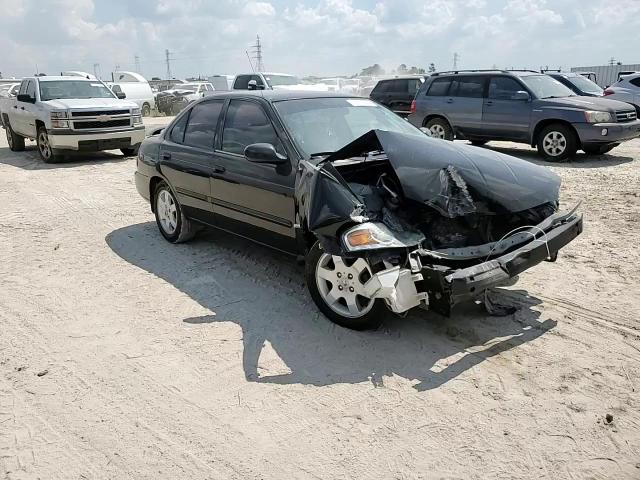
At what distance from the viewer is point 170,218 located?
6.46 m

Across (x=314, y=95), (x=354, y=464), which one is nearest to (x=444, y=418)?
(x=354, y=464)

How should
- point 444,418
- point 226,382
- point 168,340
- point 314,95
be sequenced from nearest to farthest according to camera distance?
point 444,418 < point 226,382 < point 168,340 < point 314,95

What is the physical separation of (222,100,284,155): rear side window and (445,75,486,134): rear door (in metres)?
8.46

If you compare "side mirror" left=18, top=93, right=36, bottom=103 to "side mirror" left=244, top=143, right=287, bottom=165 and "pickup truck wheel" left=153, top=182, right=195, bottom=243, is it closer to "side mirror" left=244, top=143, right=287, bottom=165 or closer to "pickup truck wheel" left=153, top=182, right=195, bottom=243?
"pickup truck wheel" left=153, top=182, right=195, bottom=243

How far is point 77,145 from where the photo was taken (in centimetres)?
1255

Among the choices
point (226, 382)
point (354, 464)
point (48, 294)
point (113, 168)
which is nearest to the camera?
point (354, 464)

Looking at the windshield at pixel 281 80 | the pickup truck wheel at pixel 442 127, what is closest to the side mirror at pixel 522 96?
the pickup truck wheel at pixel 442 127

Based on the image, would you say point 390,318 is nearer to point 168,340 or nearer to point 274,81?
point 168,340

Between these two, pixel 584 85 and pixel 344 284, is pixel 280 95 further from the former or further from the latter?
pixel 584 85

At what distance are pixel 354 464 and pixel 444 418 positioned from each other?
63 centimetres

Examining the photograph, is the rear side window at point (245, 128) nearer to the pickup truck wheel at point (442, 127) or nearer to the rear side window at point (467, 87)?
the rear side window at point (467, 87)

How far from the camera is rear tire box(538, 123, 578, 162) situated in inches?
435

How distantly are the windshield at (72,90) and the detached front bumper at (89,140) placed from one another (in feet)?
4.55

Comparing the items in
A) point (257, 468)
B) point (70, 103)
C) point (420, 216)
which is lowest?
point (257, 468)
